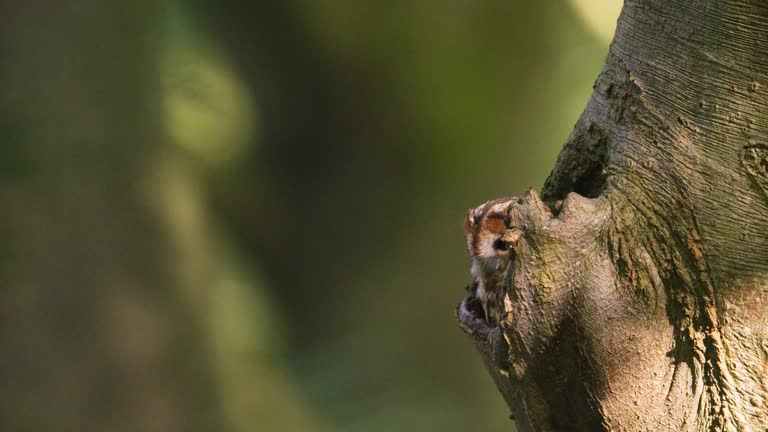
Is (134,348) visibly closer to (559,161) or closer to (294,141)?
(294,141)

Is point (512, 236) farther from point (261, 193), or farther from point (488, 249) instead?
point (261, 193)

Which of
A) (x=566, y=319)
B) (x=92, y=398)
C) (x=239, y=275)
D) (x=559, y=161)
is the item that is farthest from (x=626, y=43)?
(x=92, y=398)

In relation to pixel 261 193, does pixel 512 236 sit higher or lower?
lower

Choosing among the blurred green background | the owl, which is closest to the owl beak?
the owl

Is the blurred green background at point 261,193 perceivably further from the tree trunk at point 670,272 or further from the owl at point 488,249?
the tree trunk at point 670,272

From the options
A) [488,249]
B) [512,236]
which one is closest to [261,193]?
[488,249]

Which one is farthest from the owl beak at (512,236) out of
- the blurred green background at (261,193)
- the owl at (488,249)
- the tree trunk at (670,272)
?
the blurred green background at (261,193)
